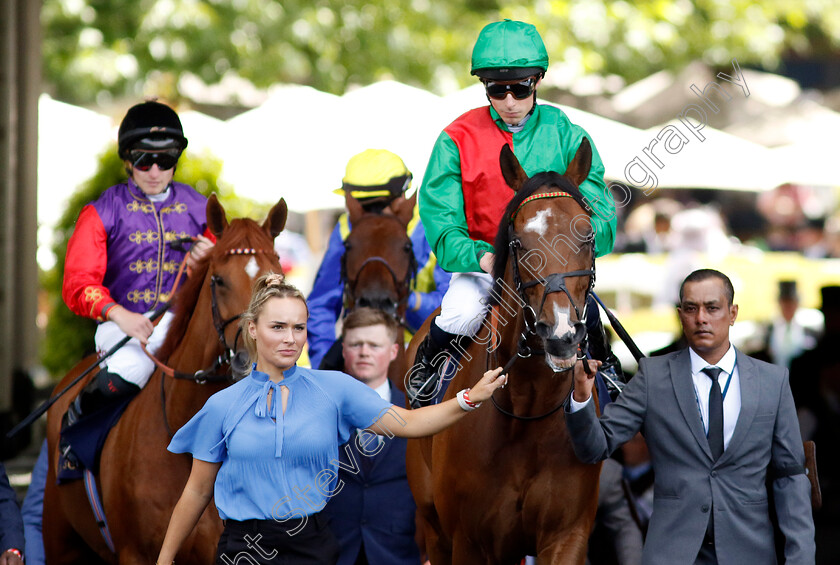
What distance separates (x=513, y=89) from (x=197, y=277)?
1.67m

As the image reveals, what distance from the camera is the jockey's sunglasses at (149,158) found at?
565 cm

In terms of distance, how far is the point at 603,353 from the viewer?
4.84 meters

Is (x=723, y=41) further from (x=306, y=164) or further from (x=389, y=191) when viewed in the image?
(x=389, y=191)

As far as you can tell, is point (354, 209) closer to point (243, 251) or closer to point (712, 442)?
point (243, 251)

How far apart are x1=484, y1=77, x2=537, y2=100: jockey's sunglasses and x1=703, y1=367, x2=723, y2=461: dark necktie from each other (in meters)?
1.32

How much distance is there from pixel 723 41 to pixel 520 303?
1397cm

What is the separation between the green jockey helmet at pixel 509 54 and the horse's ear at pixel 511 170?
1.38ft

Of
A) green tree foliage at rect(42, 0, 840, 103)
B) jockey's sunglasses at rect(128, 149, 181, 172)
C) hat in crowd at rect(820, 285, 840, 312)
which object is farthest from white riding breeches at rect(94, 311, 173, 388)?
green tree foliage at rect(42, 0, 840, 103)

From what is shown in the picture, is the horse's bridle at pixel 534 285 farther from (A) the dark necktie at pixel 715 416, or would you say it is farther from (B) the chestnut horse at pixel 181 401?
(B) the chestnut horse at pixel 181 401

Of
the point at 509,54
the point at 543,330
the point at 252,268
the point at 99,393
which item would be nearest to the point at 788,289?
the point at 509,54

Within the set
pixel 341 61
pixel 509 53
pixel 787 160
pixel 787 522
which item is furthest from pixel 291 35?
pixel 787 522

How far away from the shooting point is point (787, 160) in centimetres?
1331

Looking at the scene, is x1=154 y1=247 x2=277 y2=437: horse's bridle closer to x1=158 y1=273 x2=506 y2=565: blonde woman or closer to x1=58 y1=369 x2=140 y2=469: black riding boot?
x1=58 y1=369 x2=140 y2=469: black riding boot

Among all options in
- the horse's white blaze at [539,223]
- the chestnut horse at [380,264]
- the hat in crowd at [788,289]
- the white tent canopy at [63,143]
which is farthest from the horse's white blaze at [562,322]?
the white tent canopy at [63,143]
